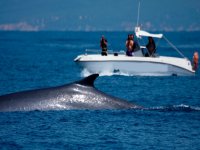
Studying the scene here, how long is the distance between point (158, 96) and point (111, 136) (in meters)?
9.94

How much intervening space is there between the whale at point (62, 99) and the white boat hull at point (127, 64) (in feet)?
49.5

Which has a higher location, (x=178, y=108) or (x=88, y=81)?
(x=88, y=81)

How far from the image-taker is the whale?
68.9 feet

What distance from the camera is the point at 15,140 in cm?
1817

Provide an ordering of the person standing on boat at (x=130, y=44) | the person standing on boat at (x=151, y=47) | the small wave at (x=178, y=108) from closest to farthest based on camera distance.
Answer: the small wave at (x=178, y=108), the person standing on boat at (x=130, y=44), the person standing on boat at (x=151, y=47)

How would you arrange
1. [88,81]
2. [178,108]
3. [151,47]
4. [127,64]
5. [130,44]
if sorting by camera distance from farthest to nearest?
[151,47], [130,44], [127,64], [178,108], [88,81]

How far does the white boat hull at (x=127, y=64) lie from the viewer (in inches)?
1437

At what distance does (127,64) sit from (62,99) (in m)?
15.5

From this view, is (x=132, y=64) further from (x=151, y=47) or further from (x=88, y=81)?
(x=88, y=81)

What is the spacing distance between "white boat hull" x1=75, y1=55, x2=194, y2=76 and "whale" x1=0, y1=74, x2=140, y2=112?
15088 mm

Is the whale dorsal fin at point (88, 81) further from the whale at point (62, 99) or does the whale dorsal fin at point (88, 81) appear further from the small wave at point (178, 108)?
the small wave at point (178, 108)

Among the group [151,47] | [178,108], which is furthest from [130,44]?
[178,108]

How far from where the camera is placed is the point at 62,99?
21281mm

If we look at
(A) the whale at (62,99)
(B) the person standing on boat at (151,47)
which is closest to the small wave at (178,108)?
(A) the whale at (62,99)
